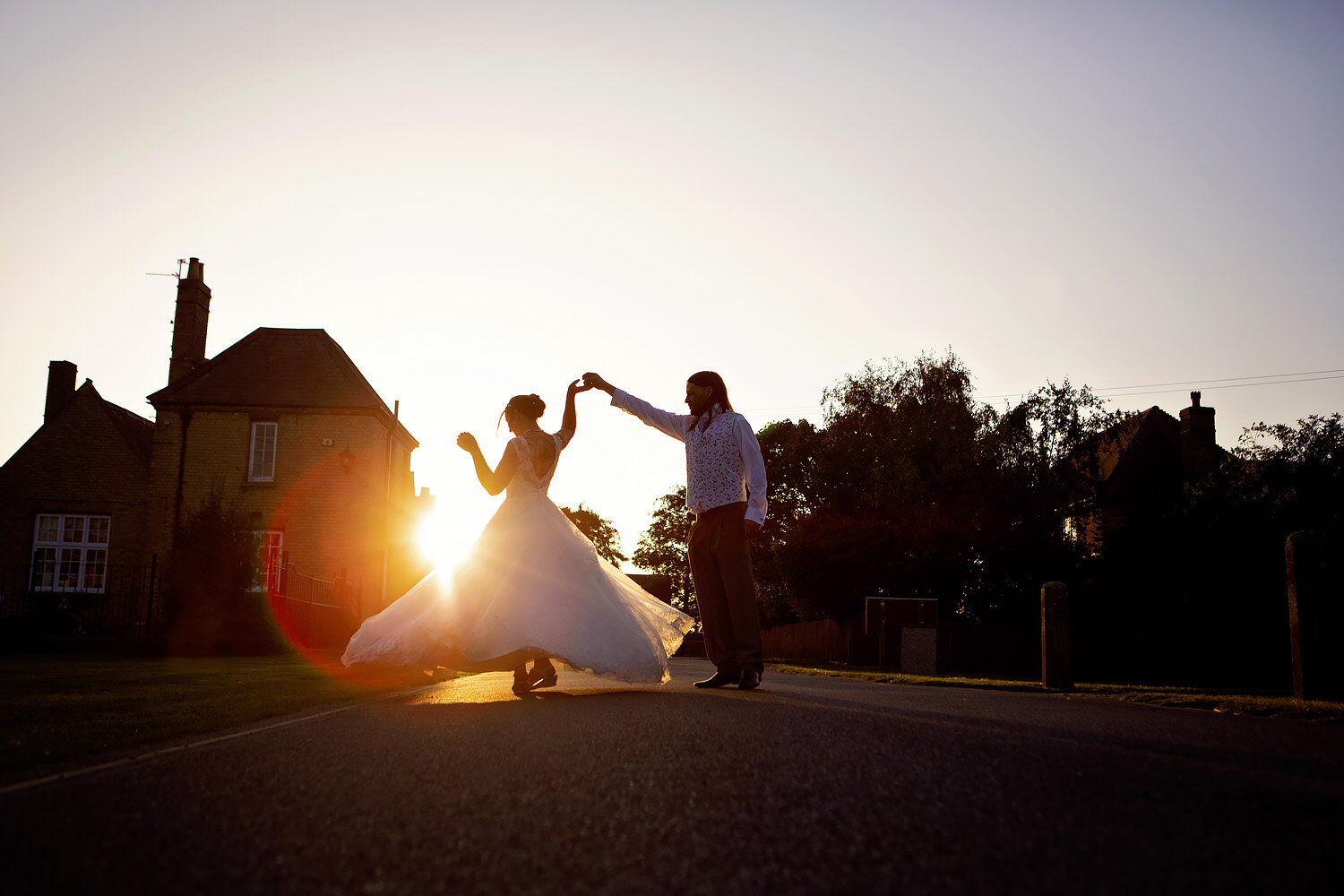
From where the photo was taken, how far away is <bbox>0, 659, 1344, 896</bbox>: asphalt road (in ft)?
6.66

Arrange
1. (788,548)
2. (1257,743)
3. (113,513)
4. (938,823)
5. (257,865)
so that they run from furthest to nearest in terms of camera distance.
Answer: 1. (788,548)
2. (113,513)
3. (1257,743)
4. (938,823)
5. (257,865)

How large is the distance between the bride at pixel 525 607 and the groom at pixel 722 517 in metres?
0.34

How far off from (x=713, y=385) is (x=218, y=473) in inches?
965

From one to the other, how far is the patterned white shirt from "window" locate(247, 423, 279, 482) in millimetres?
23508

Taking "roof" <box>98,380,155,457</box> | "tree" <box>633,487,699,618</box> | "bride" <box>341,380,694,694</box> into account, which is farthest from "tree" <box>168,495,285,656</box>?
"tree" <box>633,487,699,618</box>

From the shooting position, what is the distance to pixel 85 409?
29.1 m

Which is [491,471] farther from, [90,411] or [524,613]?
[90,411]

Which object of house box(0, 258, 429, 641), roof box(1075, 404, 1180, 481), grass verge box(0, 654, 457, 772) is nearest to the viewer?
grass verge box(0, 654, 457, 772)

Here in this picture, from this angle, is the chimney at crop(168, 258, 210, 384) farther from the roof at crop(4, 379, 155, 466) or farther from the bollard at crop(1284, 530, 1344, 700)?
the bollard at crop(1284, 530, 1344, 700)

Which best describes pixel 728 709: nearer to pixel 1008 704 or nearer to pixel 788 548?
pixel 1008 704

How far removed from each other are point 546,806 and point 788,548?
1319 inches

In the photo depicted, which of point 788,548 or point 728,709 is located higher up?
point 788,548

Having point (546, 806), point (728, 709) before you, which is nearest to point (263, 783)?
point (546, 806)

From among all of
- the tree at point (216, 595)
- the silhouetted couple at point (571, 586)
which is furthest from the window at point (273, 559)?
the silhouetted couple at point (571, 586)
